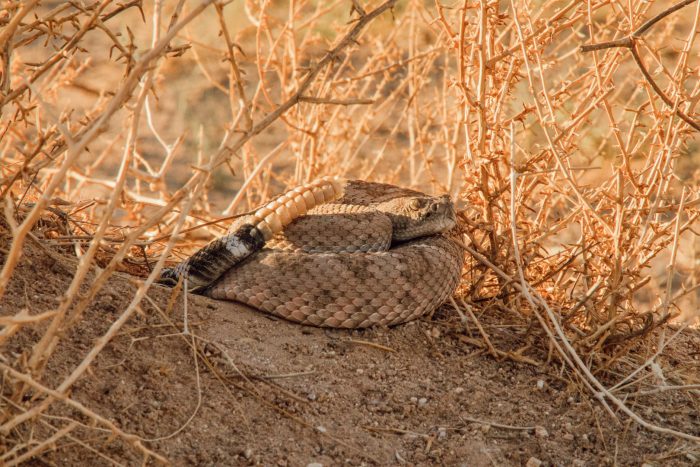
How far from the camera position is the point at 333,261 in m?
4.00

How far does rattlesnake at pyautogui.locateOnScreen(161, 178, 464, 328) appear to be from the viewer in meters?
3.95

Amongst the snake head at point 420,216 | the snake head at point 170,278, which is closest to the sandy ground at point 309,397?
the snake head at point 170,278

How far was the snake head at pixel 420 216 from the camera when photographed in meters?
4.27

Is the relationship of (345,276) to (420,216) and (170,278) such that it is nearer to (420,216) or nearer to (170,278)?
(420,216)

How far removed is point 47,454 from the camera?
274 cm

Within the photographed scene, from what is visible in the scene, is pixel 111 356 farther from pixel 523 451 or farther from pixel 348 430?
pixel 523 451

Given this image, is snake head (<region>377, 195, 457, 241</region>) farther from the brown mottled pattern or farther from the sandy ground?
the sandy ground

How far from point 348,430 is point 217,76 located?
940 cm

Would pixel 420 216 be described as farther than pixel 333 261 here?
Yes

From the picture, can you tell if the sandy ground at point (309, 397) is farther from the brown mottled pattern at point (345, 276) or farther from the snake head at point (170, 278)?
the snake head at point (170, 278)

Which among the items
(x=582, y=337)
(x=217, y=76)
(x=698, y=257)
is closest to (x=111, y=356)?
(x=582, y=337)

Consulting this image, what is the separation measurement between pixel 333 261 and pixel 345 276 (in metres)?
0.10

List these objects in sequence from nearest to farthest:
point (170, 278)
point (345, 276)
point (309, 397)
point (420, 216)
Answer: point (309, 397)
point (345, 276)
point (170, 278)
point (420, 216)

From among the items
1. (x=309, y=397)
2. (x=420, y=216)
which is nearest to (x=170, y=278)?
(x=309, y=397)
